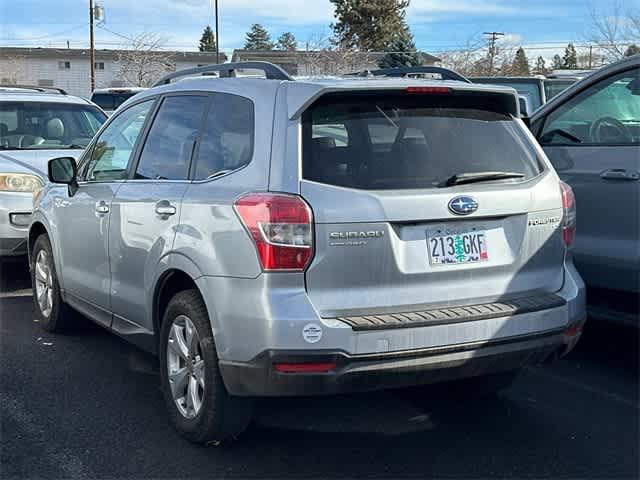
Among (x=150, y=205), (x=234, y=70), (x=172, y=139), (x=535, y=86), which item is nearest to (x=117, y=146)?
(x=172, y=139)

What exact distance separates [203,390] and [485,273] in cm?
146

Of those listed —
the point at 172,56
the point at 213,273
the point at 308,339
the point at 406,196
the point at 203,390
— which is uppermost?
the point at 172,56

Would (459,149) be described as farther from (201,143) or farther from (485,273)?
(201,143)

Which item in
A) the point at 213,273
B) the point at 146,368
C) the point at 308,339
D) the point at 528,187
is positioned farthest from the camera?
the point at 146,368

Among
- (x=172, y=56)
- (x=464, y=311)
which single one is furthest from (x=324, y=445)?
(x=172, y=56)

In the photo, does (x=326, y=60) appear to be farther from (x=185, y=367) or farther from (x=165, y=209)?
(x=185, y=367)

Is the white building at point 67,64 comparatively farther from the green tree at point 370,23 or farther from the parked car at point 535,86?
the parked car at point 535,86

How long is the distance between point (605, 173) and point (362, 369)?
2.50 meters

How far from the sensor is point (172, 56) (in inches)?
2159

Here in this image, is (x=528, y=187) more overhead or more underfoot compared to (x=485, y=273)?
more overhead

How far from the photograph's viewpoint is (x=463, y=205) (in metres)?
3.71

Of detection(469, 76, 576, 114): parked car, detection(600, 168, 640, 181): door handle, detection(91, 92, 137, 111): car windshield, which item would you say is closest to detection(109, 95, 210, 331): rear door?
detection(600, 168, 640, 181): door handle

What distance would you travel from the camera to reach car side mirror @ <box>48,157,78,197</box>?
18.2ft

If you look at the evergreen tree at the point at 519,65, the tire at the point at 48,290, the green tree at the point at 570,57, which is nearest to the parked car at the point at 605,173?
the tire at the point at 48,290
